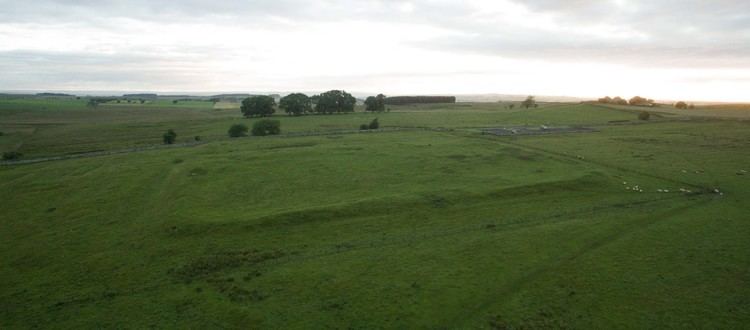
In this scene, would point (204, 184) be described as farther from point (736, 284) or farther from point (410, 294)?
point (736, 284)

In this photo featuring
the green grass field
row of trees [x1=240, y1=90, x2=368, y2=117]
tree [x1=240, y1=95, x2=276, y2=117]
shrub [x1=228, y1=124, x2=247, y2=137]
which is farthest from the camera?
row of trees [x1=240, y1=90, x2=368, y2=117]

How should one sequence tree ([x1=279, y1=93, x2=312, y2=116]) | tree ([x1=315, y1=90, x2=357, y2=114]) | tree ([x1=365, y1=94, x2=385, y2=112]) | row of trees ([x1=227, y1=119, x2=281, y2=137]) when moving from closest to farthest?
1. row of trees ([x1=227, y1=119, x2=281, y2=137])
2. tree ([x1=279, y1=93, x2=312, y2=116])
3. tree ([x1=315, y1=90, x2=357, y2=114])
4. tree ([x1=365, y1=94, x2=385, y2=112])

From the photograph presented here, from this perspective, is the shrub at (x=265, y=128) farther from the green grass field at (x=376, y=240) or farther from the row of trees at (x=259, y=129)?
the green grass field at (x=376, y=240)

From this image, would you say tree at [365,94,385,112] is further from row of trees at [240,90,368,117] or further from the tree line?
row of trees at [240,90,368,117]

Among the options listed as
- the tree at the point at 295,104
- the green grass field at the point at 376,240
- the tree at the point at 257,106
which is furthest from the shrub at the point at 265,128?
the tree at the point at 295,104

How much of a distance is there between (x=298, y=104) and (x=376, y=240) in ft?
418

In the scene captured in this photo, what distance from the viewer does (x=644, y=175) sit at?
5859 cm

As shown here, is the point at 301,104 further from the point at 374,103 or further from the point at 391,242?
the point at 391,242

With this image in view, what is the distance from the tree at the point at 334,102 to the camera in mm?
161500

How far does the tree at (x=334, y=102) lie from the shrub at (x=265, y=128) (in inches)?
2167

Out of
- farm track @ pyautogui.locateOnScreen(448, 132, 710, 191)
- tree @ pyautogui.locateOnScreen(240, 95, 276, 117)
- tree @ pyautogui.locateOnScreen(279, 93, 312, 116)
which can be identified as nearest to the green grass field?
farm track @ pyautogui.locateOnScreen(448, 132, 710, 191)

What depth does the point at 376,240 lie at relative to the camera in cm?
3647

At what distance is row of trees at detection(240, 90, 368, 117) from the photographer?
14775 centimetres

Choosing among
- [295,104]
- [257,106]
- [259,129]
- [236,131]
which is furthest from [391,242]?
[295,104]
